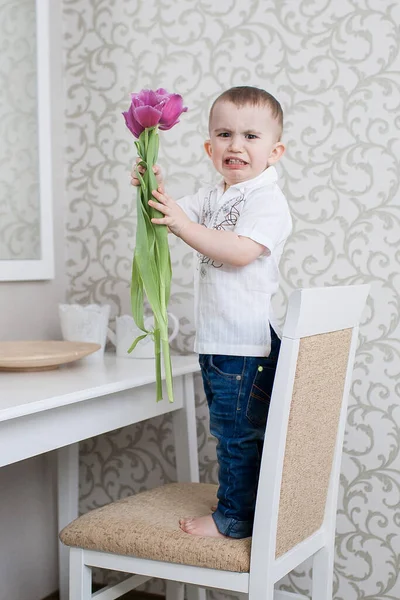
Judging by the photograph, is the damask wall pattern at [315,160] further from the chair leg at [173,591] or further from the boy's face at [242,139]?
the boy's face at [242,139]

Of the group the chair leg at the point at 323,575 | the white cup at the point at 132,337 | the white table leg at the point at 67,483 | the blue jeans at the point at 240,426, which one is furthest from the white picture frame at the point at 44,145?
the chair leg at the point at 323,575

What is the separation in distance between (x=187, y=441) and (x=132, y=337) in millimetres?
289

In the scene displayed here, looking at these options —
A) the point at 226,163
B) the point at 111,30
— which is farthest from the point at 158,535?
the point at 111,30

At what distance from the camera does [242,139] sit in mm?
1498

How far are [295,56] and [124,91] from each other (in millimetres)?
490

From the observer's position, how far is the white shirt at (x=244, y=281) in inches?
58.0

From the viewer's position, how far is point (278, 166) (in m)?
2.04

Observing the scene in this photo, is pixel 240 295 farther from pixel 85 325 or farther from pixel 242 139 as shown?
pixel 85 325

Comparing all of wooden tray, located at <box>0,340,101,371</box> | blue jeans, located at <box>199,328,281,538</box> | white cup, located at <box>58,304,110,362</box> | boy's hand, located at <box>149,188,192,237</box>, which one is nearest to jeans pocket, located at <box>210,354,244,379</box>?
blue jeans, located at <box>199,328,281,538</box>

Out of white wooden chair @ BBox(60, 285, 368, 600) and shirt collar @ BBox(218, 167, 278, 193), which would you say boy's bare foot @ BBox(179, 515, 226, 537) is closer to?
white wooden chair @ BBox(60, 285, 368, 600)

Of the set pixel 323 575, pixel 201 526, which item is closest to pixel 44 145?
pixel 201 526

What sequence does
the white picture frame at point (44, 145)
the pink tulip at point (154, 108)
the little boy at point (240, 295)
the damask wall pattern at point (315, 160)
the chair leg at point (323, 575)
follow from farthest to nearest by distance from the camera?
the white picture frame at point (44, 145) < the damask wall pattern at point (315, 160) < the chair leg at point (323, 575) < the little boy at point (240, 295) < the pink tulip at point (154, 108)

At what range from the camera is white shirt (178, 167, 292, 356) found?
1.47 m

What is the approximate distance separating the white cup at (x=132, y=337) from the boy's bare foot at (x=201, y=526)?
1.94ft
